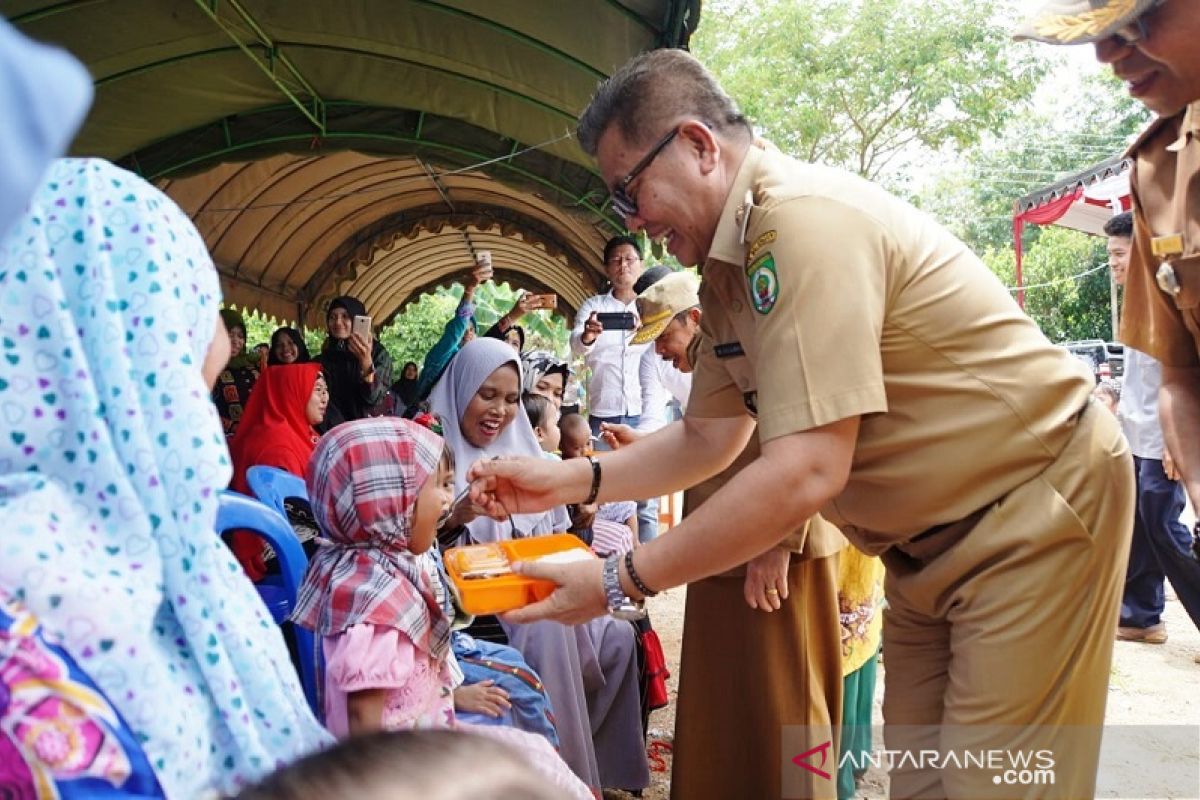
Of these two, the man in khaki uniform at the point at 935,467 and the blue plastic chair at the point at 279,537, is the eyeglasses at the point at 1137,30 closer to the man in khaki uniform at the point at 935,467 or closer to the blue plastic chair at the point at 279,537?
the man in khaki uniform at the point at 935,467

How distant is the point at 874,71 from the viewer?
18609 millimetres

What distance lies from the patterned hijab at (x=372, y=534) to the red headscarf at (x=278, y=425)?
246 centimetres

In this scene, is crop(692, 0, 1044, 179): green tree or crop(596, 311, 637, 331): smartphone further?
crop(692, 0, 1044, 179): green tree

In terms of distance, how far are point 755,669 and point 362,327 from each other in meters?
5.30

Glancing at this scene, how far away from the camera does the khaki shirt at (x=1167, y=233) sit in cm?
205

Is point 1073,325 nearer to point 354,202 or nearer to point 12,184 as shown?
point 354,202

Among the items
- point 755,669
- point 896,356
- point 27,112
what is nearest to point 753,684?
point 755,669

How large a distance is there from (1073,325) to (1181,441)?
82.8 feet

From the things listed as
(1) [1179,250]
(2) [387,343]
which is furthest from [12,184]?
(2) [387,343]

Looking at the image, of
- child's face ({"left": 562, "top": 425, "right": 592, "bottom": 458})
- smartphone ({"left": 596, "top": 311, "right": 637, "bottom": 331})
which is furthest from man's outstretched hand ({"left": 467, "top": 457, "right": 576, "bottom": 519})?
smartphone ({"left": 596, "top": 311, "right": 637, "bottom": 331})

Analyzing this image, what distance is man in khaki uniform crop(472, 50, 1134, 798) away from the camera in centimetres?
181

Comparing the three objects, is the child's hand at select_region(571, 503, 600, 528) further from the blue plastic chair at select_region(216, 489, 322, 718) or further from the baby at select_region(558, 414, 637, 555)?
the blue plastic chair at select_region(216, 489, 322, 718)

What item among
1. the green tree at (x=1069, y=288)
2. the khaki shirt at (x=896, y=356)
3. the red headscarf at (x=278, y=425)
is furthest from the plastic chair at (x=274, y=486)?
the green tree at (x=1069, y=288)

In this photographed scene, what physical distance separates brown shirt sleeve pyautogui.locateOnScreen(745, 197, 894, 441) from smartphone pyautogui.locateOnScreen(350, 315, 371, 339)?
6.09m
